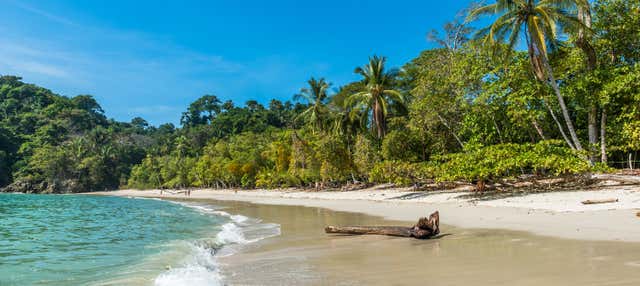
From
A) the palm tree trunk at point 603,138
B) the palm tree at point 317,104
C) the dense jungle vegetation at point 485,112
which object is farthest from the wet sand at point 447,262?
the palm tree at point 317,104

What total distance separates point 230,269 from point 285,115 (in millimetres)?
83743

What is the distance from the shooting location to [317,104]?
4300cm

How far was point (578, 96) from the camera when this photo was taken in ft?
57.0

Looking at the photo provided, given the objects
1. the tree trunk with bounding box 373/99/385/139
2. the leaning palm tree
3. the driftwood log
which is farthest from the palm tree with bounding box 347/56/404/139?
the driftwood log

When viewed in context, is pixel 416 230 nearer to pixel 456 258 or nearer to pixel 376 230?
pixel 376 230

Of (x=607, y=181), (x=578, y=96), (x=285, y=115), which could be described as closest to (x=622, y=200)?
(x=607, y=181)

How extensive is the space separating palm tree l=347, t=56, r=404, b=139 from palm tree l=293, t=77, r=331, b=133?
8.83 meters

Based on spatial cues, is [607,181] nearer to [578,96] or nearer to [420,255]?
[578,96]

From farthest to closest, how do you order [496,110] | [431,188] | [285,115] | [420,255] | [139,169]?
[285,115] < [139,169] < [431,188] < [496,110] < [420,255]

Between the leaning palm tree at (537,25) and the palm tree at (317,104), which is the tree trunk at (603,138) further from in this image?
the palm tree at (317,104)

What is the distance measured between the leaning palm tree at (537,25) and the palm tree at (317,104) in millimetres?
25519

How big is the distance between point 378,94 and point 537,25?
654 inches

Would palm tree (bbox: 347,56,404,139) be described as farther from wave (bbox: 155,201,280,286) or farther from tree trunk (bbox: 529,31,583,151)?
wave (bbox: 155,201,280,286)

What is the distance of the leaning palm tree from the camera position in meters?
16.4
